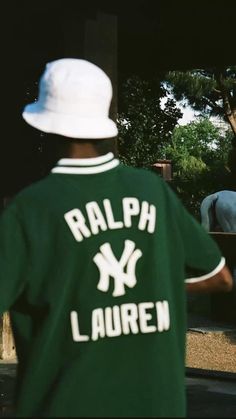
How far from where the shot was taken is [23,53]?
6297 mm

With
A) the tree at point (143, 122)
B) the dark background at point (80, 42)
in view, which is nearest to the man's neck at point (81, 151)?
the dark background at point (80, 42)

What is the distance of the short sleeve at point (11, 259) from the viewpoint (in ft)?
5.69

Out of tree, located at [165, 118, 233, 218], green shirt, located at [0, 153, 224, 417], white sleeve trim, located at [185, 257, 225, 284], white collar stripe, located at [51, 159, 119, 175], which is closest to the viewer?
green shirt, located at [0, 153, 224, 417]

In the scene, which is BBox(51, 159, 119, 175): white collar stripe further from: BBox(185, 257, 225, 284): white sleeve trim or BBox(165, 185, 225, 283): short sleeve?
BBox(185, 257, 225, 284): white sleeve trim

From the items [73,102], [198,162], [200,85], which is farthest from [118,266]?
[198,162]

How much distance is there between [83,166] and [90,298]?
0.29 metres

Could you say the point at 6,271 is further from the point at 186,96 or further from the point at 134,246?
the point at 186,96

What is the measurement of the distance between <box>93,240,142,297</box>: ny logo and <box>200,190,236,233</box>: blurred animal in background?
32.3 feet

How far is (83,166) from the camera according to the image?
1.85 meters

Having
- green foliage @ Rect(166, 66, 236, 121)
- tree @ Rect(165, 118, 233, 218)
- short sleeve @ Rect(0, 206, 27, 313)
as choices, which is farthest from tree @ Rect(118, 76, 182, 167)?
short sleeve @ Rect(0, 206, 27, 313)

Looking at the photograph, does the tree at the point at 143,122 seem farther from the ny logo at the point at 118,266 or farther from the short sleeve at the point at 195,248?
the ny logo at the point at 118,266

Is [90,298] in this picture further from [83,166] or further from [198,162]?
[198,162]

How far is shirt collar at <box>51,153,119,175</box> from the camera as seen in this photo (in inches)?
72.4

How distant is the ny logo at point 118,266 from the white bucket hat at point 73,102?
0.82 feet
